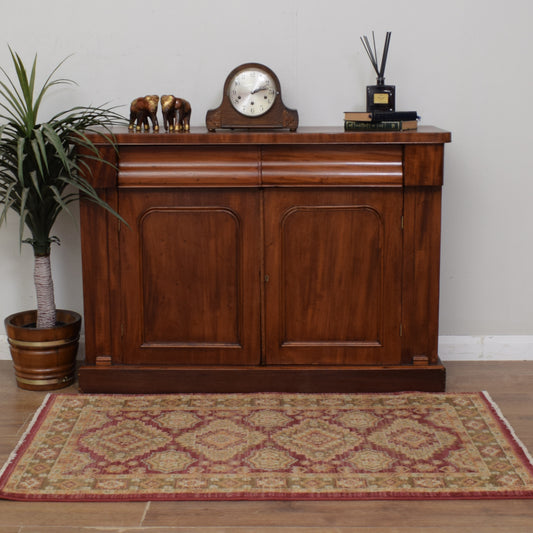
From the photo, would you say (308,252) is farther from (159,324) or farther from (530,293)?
(530,293)

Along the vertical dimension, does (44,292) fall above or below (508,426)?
above

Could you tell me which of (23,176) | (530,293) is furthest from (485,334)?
(23,176)

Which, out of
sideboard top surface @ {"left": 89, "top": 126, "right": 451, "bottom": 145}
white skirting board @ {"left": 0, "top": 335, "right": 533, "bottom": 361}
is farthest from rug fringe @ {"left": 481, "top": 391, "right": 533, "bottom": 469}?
sideboard top surface @ {"left": 89, "top": 126, "right": 451, "bottom": 145}

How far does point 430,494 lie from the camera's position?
2.50 m

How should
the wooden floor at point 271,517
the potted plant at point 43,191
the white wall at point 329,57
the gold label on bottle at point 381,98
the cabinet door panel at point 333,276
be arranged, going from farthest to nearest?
1. the white wall at point 329,57
2. the gold label on bottle at point 381,98
3. the cabinet door panel at point 333,276
4. the potted plant at point 43,191
5. the wooden floor at point 271,517

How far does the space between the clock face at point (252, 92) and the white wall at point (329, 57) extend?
265 millimetres

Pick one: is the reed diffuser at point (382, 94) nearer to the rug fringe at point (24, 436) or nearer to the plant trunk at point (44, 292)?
the plant trunk at point (44, 292)

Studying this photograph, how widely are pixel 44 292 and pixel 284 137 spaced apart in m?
1.20

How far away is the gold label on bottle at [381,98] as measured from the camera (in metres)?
3.33

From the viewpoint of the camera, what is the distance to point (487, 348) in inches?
149

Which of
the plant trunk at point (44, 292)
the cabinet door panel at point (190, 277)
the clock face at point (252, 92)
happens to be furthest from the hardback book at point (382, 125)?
the plant trunk at point (44, 292)

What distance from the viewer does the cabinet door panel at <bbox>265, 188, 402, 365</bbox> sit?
10.5ft

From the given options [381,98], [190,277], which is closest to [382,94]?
[381,98]

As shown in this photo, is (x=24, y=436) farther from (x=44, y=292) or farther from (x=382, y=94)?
(x=382, y=94)
